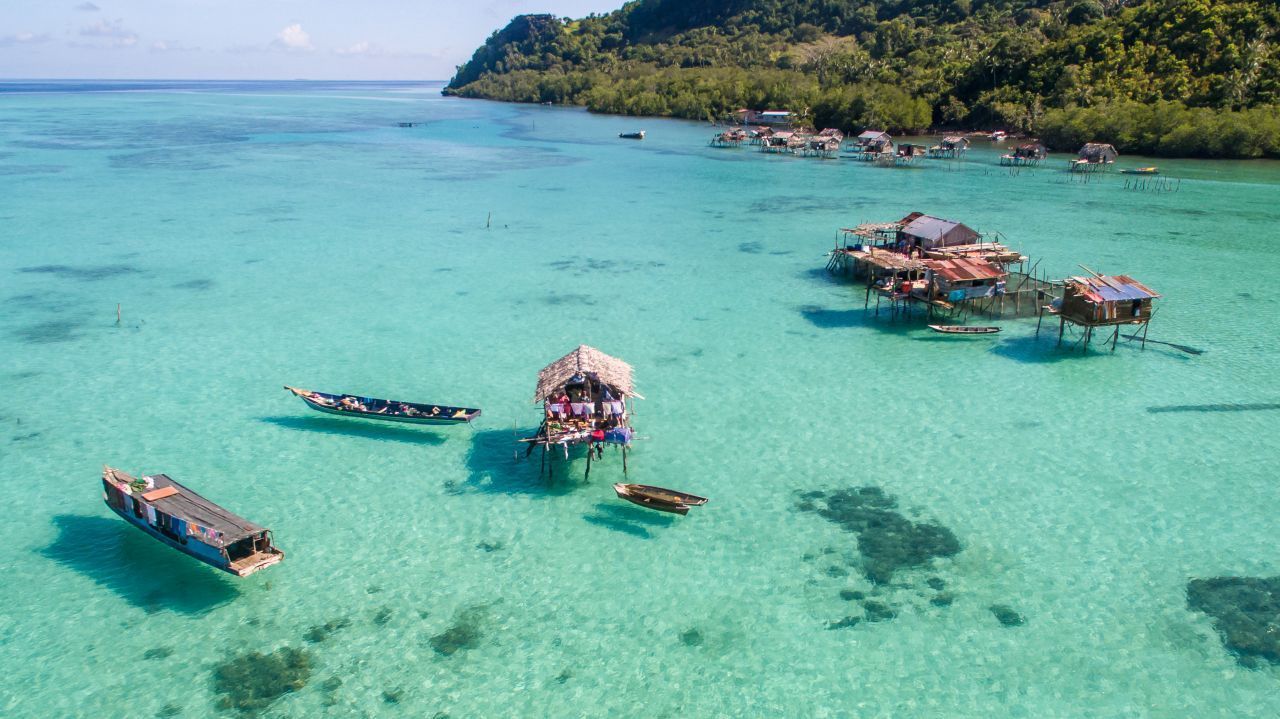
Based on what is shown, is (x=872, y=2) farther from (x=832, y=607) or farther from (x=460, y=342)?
(x=832, y=607)

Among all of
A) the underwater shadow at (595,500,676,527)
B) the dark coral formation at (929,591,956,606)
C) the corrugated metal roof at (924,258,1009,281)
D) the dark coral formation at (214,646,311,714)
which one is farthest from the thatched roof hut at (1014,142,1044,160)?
the dark coral formation at (214,646,311,714)

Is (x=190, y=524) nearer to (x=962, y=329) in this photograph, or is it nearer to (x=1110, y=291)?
(x=962, y=329)

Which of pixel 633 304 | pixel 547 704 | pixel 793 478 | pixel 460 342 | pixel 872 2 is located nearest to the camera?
pixel 547 704

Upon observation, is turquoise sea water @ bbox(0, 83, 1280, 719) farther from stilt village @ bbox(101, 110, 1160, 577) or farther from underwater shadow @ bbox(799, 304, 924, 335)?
stilt village @ bbox(101, 110, 1160, 577)

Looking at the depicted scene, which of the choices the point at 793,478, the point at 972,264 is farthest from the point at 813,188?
the point at 793,478

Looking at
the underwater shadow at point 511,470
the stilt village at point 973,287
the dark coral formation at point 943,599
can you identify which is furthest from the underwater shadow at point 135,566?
the stilt village at point 973,287

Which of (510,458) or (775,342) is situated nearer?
(510,458)

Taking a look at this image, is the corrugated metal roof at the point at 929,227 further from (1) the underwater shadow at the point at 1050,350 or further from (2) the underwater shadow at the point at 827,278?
(1) the underwater shadow at the point at 1050,350
